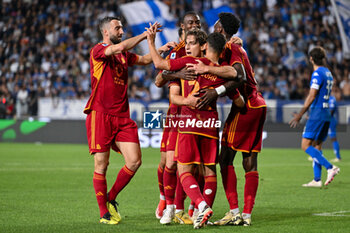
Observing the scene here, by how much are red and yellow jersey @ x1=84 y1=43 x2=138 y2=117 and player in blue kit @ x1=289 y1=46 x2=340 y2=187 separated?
14.0 feet

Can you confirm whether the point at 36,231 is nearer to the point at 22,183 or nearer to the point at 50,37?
the point at 22,183

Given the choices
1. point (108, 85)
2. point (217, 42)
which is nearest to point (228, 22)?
point (217, 42)

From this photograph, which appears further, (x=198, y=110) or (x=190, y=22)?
(x=190, y=22)

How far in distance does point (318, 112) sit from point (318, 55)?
1031 mm

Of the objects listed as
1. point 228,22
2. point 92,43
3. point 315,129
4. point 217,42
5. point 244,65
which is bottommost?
point 315,129

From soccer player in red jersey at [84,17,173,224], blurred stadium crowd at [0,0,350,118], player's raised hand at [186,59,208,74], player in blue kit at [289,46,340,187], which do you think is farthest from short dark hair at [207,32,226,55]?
blurred stadium crowd at [0,0,350,118]

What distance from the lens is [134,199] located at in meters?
8.97

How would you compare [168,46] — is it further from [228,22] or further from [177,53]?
[228,22]

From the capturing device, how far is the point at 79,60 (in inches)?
1015

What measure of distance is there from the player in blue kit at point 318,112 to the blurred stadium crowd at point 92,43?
9.60m

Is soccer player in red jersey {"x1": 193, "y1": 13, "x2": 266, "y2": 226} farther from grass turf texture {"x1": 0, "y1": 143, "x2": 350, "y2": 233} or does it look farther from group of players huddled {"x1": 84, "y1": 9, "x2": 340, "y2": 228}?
grass turf texture {"x1": 0, "y1": 143, "x2": 350, "y2": 233}

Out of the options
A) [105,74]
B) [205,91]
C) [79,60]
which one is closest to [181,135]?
[205,91]

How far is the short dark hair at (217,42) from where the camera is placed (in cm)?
642

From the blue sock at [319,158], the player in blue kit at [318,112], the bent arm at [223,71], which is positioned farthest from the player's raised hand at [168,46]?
the blue sock at [319,158]
